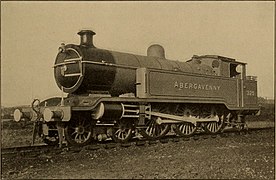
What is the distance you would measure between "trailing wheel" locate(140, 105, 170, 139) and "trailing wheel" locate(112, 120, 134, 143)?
1.73 feet

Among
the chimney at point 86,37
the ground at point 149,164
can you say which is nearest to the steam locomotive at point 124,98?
the chimney at point 86,37

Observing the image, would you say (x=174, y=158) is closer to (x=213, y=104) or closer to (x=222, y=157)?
(x=222, y=157)

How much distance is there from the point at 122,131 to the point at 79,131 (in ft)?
4.09

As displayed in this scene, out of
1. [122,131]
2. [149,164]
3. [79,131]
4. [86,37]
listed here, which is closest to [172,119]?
[122,131]

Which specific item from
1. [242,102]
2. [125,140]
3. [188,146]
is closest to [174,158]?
[188,146]

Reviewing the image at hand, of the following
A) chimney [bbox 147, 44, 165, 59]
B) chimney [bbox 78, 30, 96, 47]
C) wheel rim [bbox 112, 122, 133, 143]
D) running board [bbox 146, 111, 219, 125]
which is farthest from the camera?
chimney [bbox 147, 44, 165, 59]

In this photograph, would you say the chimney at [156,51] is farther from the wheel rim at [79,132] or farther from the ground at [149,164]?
the ground at [149,164]

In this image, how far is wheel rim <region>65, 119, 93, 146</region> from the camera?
8.39 metres

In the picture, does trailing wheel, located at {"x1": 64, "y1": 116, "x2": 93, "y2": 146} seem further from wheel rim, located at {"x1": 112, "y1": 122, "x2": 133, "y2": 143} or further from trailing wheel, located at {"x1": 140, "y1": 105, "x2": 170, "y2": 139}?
trailing wheel, located at {"x1": 140, "y1": 105, "x2": 170, "y2": 139}

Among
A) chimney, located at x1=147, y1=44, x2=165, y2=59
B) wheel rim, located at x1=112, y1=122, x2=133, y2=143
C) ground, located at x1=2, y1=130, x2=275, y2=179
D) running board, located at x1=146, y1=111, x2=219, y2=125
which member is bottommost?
ground, located at x1=2, y1=130, x2=275, y2=179

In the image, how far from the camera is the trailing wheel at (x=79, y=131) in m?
8.39

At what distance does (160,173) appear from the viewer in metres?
5.46

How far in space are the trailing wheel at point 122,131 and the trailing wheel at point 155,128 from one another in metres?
0.53

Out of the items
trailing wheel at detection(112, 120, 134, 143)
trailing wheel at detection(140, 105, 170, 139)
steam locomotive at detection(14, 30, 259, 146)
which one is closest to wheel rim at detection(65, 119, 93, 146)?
steam locomotive at detection(14, 30, 259, 146)
